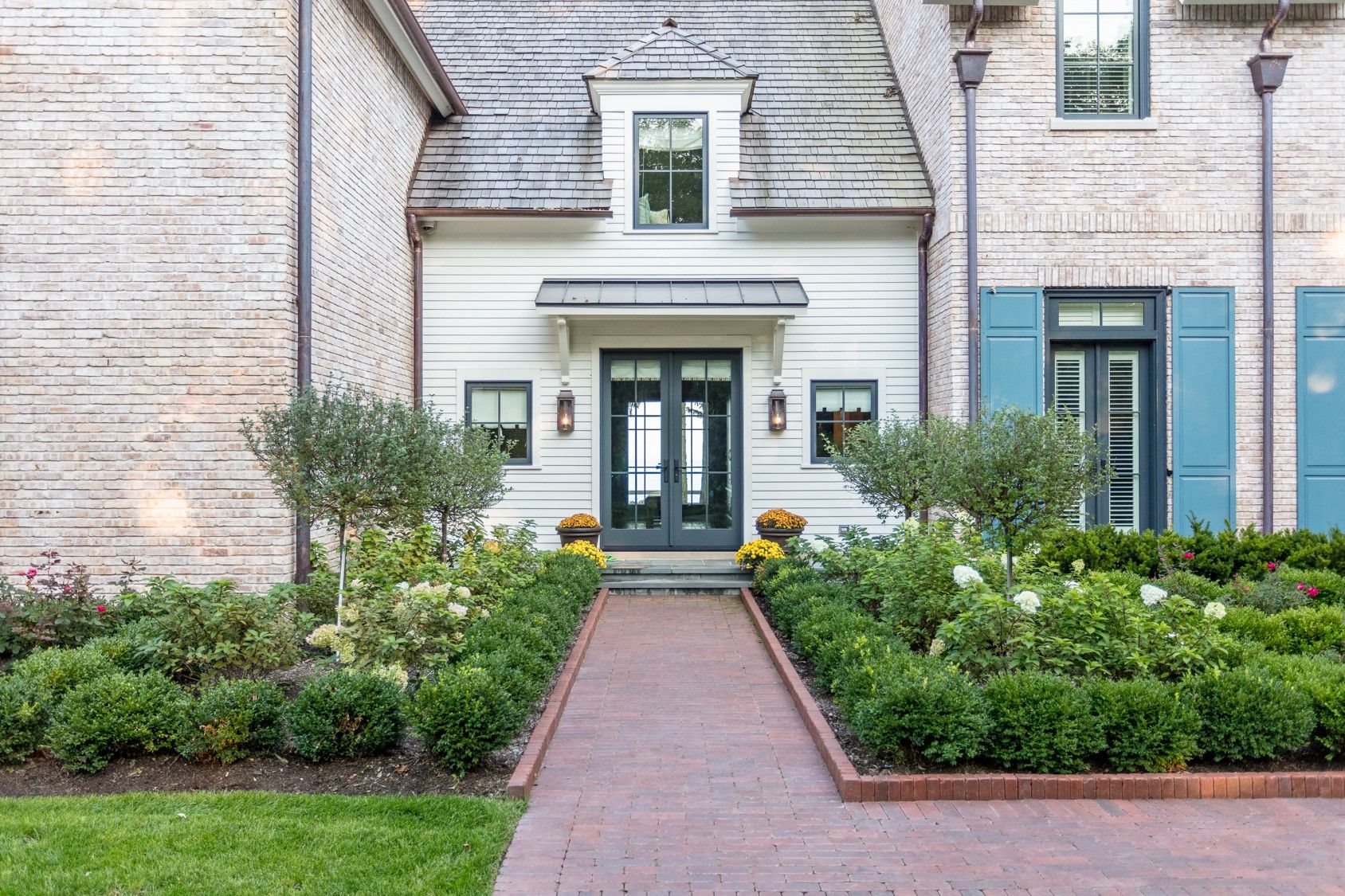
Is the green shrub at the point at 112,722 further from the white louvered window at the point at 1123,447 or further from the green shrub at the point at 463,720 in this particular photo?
the white louvered window at the point at 1123,447

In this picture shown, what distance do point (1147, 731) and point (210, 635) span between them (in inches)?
218

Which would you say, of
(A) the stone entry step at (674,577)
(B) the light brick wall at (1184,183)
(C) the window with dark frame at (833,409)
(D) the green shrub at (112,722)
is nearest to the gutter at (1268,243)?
(B) the light brick wall at (1184,183)

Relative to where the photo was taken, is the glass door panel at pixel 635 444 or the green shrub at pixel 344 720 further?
the glass door panel at pixel 635 444

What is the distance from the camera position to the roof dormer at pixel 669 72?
12.1 meters

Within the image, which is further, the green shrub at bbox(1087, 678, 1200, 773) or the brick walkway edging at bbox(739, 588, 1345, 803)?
the green shrub at bbox(1087, 678, 1200, 773)

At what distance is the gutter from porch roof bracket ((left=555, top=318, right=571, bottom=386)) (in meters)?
7.81

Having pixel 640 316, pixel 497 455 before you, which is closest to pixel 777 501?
pixel 640 316

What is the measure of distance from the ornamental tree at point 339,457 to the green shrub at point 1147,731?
471 centimetres

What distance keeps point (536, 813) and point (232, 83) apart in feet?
21.8

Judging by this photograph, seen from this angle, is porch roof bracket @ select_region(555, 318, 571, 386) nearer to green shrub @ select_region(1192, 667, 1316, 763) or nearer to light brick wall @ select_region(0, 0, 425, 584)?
light brick wall @ select_region(0, 0, 425, 584)

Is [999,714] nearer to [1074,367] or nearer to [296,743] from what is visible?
[296,743]

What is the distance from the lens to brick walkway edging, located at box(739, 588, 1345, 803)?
4.88 metres

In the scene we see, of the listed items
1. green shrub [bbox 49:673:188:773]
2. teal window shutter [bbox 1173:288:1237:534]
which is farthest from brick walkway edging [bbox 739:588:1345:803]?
teal window shutter [bbox 1173:288:1237:534]

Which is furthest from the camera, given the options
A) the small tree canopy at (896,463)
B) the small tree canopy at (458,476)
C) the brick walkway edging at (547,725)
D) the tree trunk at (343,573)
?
the small tree canopy at (896,463)
